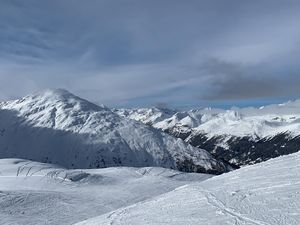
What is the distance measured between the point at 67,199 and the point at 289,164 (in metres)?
34.4

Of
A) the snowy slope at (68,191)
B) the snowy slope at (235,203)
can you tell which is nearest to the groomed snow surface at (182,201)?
the snowy slope at (235,203)

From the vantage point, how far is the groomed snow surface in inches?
927

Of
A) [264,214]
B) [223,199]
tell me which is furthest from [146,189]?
[264,214]

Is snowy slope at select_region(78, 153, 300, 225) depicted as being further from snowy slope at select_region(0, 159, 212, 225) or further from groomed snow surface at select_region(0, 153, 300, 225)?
snowy slope at select_region(0, 159, 212, 225)

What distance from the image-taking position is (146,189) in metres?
76.8

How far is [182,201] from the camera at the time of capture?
3052 cm

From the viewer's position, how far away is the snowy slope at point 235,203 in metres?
22.3

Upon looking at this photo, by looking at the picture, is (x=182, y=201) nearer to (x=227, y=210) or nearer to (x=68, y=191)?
(x=227, y=210)

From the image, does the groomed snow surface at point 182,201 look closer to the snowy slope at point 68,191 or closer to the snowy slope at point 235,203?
the snowy slope at point 235,203

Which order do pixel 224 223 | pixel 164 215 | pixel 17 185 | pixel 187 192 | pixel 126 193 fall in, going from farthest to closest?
pixel 17 185
pixel 126 193
pixel 187 192
pixel 164 215
pixel 224 223

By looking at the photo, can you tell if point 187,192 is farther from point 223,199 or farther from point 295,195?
point 295,195

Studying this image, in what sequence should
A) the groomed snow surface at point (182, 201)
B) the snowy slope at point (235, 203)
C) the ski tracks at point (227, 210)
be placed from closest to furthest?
1. the ski tracks at point (227, 210)
2. the snowy slope at point (235, 203)
3. the groomed snow surface at point (182, 201)

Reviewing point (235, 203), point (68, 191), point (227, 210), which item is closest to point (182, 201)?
point (235, 203)

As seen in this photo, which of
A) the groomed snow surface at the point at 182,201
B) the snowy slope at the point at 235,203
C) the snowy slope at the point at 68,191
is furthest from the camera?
the snowy slope at the point at 68,191
